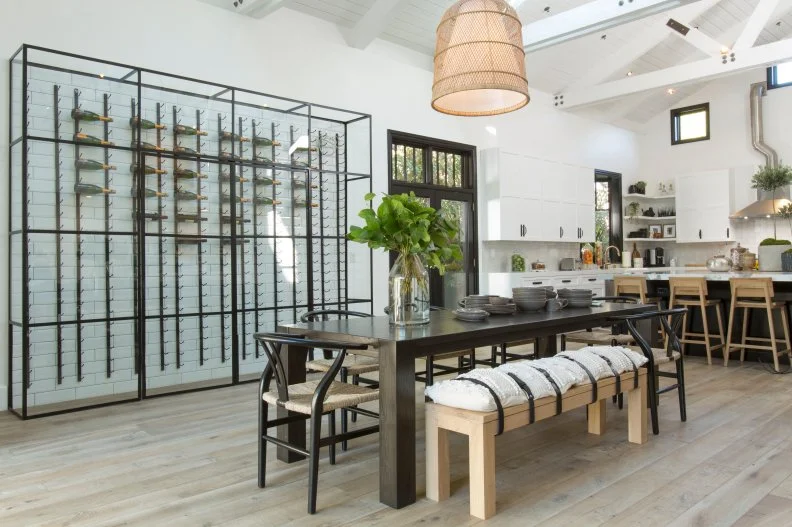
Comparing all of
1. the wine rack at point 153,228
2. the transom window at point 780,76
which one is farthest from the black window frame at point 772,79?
the wine rack at point 153,228

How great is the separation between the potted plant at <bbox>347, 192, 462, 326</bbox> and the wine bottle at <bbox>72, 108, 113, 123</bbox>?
2.71 meters

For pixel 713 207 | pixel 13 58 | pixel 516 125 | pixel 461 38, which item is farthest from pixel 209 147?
pixel 713 207

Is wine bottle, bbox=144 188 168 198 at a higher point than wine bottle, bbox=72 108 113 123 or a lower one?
lower

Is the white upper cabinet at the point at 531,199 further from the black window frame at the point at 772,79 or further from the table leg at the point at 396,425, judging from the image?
the table leg at the point at 396,425

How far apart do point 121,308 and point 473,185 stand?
15.8ft

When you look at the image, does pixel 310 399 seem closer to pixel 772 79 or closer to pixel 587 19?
pixel 587 19

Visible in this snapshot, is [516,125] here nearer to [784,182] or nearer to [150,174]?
[784,182]

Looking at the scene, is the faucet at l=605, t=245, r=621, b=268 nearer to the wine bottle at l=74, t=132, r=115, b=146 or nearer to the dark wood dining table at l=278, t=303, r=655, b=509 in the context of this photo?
the dark wood dining table at l=278, t=303, r=655, b=509

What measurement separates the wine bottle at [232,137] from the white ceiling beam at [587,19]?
141 inches

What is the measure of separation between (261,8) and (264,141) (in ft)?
4.07

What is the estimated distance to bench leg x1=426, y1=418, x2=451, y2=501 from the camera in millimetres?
2693

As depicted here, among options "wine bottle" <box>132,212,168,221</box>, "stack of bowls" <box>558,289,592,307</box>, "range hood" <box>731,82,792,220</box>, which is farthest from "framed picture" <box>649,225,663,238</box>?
"wine bottle" <box>132,212,168,221</box>

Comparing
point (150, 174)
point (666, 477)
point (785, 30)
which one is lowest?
point (666, 477)

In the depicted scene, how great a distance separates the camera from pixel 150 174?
496 centimetres
